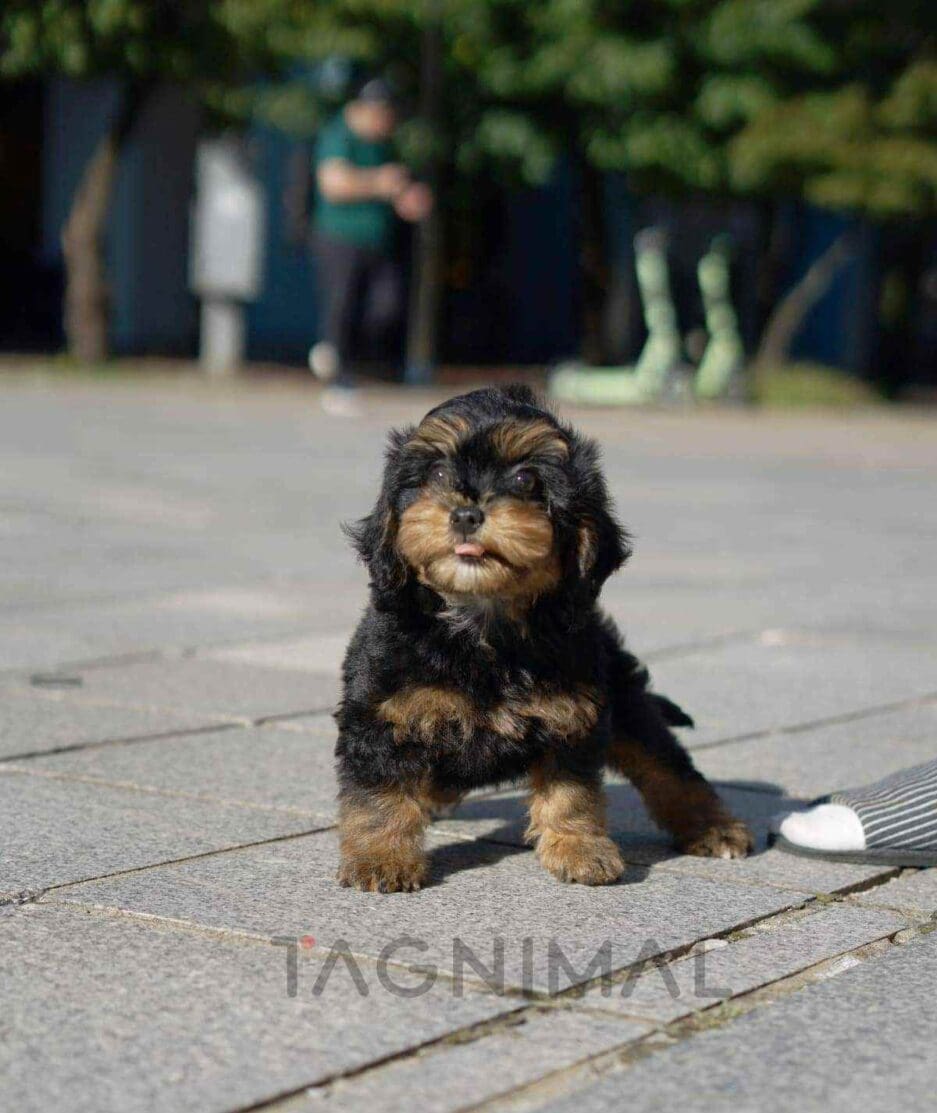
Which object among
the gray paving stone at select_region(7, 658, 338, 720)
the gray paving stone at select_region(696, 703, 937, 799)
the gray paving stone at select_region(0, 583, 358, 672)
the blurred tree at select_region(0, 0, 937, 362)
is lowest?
the gray paving stone at select_region(0, 583, 358, 672)

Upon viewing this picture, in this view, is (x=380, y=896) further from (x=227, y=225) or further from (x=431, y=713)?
(x=227, y=225)

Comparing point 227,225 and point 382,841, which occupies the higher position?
point 227,225

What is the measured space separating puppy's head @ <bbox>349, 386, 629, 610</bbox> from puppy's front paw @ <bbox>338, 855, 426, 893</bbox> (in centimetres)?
53

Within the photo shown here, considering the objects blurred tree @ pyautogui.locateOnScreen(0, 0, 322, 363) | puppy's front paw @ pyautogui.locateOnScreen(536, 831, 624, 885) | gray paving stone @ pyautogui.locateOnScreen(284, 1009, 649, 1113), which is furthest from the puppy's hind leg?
blurred tree @ pyautogui.locateOnScreen(0, 0, 322, 363)

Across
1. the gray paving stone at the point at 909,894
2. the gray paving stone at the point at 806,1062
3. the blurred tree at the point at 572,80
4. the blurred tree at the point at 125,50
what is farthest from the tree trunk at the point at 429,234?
the gray paving stone at the point at 806,1062

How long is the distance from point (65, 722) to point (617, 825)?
1.68m

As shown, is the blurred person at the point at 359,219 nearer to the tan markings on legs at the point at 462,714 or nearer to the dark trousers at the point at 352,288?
the dark trousers at the point at 352,288

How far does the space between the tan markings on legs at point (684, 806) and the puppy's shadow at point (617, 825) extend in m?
0.06

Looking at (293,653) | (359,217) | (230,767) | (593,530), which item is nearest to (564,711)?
(593,530)

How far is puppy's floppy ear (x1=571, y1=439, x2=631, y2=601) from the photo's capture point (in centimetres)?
408

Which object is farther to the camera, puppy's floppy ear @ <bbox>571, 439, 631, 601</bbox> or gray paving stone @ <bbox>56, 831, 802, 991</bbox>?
puppy's floppy ear @ <bbox>571, 439, 631, 601</bbox>

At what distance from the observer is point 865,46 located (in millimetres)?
20375

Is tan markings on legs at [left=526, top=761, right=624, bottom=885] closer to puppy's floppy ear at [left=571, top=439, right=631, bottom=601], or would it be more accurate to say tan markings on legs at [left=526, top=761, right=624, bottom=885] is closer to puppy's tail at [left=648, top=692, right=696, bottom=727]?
puppy's floppy ear at [left=571, top=439, right=631, bottom=601]

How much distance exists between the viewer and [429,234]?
21469 mm
